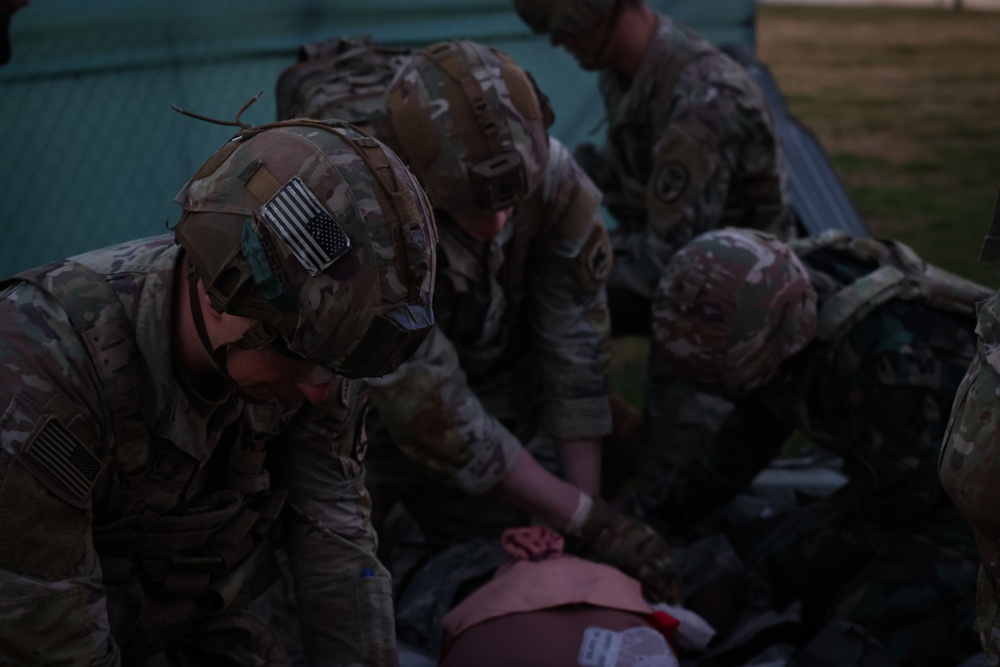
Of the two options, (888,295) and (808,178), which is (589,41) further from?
(808,178)

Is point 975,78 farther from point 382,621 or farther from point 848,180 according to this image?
point 382,621

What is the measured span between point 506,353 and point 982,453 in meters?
2.08

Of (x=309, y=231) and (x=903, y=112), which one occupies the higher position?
(x=309, y=231)

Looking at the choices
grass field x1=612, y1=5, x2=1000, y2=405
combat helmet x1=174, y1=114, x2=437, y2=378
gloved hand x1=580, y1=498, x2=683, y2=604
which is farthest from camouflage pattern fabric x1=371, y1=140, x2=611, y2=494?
grass field x1=612, y1=5, x2=1000, y2=405

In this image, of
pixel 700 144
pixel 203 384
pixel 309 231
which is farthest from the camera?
pixel 700 144

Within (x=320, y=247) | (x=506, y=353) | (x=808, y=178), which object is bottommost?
(x=808, y=178)

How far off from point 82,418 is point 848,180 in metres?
9.32

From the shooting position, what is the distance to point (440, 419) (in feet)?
11.3

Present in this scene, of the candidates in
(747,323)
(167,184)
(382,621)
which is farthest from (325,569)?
(167,184)

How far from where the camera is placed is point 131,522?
2471 mm

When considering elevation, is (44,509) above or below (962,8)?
above

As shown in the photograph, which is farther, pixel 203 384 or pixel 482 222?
pixel 482 222

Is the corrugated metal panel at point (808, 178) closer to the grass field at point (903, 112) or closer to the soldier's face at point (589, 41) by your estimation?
the grass field at point (903, 112)

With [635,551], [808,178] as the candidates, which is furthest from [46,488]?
[808,178]
